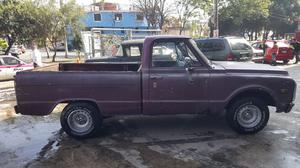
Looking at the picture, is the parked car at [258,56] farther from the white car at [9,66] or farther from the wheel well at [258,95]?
the wheel well at [258,95]

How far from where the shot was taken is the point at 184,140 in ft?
19.5

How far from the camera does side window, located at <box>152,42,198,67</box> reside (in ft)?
19.7

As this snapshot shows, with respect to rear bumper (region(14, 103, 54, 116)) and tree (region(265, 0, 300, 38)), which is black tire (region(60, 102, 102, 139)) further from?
tree (region(265, 0, 300, 38))

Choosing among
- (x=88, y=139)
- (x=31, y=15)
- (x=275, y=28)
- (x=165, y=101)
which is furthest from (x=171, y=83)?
(x=275, y=28)

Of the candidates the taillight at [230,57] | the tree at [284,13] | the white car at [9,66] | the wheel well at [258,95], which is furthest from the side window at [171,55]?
the tree at [284,13]

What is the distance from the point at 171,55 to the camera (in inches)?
240

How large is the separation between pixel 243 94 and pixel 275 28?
184 ft

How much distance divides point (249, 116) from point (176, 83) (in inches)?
63.5

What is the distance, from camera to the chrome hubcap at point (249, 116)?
618 cm

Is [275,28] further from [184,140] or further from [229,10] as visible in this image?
[184,140]

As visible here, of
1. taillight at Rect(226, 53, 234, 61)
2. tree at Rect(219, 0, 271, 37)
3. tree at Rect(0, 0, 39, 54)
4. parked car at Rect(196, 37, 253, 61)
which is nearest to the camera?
taillight at Rect(226, 53, 234, 61)

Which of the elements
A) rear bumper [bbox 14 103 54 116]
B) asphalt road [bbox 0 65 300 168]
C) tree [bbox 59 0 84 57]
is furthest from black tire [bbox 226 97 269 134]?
tree [bbox 59 0 84 57]

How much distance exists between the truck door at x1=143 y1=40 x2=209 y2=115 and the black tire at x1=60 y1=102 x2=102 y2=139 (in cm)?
99

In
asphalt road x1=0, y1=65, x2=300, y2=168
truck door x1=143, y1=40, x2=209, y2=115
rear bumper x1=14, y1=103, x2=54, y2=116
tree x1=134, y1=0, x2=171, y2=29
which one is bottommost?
asphalt road x1=0, y1=65, x2=300, y2=168
